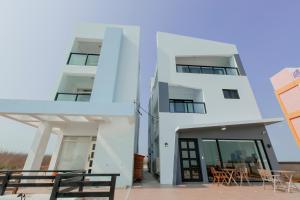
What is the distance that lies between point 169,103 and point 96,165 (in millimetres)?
5460

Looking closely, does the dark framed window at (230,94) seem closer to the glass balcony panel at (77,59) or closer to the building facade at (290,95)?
the building facade at (290,95)

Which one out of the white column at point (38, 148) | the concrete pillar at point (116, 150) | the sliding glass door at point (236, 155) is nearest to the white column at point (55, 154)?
the white column at point (38, 148)

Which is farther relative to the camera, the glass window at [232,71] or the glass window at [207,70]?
the glass window at [232,71]

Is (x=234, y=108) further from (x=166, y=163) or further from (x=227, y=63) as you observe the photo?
(x=166, y=163)

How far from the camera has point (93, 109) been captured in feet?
22.7

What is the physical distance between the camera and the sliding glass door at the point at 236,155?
28.3ft

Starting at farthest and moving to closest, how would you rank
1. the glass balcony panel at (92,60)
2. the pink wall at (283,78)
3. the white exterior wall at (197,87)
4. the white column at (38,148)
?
the glass balcony panel at (92,60)
the white exterior wall at (197,87)
the white column at (38,148)
the pink wall at (283,78)

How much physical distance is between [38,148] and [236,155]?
11065 mm

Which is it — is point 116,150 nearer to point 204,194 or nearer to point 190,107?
point 204,194

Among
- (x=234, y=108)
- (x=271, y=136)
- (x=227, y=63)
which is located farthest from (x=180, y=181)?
(x=227, y=63)

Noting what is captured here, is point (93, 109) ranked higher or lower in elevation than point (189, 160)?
higher

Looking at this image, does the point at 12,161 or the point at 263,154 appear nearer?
the point at 263,154

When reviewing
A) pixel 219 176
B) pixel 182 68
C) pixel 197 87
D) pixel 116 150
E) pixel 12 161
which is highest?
pixel 182 68

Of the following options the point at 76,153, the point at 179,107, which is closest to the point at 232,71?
the point at 179,107
